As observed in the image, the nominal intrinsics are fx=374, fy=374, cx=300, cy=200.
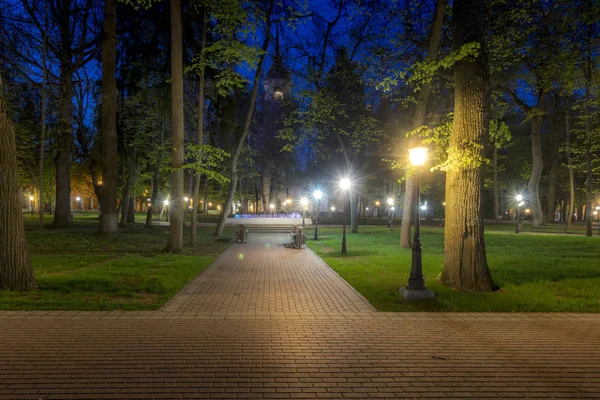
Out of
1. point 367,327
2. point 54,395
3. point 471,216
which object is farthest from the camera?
point 471,216

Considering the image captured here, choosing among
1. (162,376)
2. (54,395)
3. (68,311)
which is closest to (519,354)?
(162,376)

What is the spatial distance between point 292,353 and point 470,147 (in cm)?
620

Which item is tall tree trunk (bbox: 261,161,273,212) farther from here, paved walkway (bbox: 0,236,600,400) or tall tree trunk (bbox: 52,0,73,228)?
paved walkway (bbox: 0,236,600,400)

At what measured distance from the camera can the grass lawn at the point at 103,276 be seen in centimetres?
707

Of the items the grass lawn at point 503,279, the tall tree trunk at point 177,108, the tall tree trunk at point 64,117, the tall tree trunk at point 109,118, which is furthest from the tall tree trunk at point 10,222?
the tall tree trunk at point 64,117

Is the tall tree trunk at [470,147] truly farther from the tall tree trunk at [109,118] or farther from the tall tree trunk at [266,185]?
the tall tree trunk at [266,185]

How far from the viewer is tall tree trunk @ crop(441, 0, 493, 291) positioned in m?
8.55

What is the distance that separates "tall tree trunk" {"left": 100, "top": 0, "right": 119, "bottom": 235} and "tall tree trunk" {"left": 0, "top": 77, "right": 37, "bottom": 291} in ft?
35.3

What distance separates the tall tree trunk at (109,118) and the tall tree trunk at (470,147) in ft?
49.6

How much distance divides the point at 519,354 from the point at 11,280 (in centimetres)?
928

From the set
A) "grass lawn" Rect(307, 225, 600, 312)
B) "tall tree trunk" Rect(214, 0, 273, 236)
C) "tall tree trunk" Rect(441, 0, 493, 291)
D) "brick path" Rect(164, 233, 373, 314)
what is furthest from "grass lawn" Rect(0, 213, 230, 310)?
"tall tree trunk" Rect(441, 0, 493, 291)

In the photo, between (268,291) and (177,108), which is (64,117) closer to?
(177,108)

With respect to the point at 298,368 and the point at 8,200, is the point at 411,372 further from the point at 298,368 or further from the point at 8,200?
the point at 8,200

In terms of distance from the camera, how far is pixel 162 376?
4.15m
